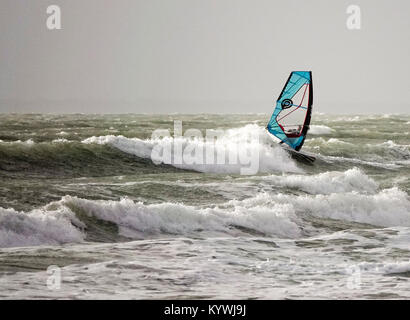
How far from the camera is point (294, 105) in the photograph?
86.2ft

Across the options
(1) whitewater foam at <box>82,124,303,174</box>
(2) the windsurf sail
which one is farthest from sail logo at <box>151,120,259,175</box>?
(2) the windsurf sail

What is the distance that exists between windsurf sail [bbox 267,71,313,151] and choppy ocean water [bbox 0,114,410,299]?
3.00 meters

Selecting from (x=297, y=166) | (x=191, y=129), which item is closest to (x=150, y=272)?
(x=297, y=166)

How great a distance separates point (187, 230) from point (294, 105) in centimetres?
1232

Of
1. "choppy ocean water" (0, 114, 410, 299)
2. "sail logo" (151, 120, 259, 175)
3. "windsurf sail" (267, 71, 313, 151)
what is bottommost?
"choppy ocean water" (0, 114, 410, 299)

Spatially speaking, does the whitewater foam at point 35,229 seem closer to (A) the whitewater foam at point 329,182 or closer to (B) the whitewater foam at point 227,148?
(A) the whitewater foam at point 329,182

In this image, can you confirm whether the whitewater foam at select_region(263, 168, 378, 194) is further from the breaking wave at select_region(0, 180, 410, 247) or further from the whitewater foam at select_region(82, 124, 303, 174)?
the whitewater foam at select_region(82, 124, 303, 174)

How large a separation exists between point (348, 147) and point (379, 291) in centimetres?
2584

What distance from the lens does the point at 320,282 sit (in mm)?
11203

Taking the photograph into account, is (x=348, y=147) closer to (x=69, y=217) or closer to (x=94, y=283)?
(x=69, y=217)

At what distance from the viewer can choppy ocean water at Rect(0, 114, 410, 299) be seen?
10656 mm

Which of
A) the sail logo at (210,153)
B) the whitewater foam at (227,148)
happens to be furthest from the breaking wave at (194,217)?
the sail logo at (210,153)

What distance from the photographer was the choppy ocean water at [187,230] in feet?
35.0

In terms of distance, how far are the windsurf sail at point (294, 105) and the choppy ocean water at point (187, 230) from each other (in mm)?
3004
